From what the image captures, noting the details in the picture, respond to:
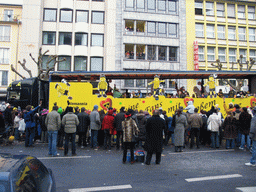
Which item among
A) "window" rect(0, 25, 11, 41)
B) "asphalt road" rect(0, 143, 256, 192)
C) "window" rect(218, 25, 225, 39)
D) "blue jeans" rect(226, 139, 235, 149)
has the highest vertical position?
"window" rect(218, 25, 225, 39)

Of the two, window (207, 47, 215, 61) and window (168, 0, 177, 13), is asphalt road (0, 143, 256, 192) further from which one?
window (168, 0, 177, 13)

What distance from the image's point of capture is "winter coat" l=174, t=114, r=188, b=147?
32.3 ft

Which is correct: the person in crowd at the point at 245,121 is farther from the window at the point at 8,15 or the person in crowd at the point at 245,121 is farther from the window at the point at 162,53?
the window at the point at 8,15

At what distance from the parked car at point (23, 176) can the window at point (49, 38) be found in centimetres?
3163

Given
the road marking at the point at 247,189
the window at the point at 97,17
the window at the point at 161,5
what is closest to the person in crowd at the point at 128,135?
the road marking at the point at 247,189

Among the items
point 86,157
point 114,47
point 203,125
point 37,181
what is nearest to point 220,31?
point 114,47

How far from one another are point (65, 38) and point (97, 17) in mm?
5575

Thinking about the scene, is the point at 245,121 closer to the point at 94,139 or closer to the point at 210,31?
the point at 94,139

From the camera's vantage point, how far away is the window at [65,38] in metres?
32.4


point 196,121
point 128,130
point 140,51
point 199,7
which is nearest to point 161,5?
point 199,7

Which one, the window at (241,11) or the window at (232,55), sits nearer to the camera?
the window at (232,55)

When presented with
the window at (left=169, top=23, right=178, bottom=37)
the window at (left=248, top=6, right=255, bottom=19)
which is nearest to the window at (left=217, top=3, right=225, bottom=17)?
the window at (left=248, top=6, right=255, bottom=19)

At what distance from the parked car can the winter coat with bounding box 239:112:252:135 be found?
9.37 metres

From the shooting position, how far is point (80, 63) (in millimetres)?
32375
